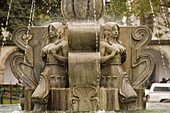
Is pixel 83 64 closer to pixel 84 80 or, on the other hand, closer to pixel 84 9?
pixel 84 80

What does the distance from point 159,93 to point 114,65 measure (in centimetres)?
1028

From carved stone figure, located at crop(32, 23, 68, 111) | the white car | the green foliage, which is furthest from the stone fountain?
the green foliage

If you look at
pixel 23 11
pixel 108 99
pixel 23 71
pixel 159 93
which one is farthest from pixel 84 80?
pixel 23 11

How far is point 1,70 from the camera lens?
33.5m

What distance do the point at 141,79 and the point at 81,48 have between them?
153 cm

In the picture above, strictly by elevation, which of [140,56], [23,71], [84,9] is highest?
[84,9]

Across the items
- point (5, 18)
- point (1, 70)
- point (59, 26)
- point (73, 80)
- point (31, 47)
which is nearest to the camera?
point (73, 80)

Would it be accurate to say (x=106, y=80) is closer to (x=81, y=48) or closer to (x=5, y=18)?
(x=81, y=48)

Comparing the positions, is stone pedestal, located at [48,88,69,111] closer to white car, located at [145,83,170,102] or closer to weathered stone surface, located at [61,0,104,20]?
weathered stone surface, located at [61,0,104,20]

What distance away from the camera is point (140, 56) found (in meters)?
8.69

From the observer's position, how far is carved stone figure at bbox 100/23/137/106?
7.83m

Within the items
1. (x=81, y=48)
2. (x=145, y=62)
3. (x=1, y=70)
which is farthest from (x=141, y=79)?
(x=1, y=70)

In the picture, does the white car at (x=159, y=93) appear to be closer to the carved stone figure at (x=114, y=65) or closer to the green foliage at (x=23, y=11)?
the green foliage at (x=23, y=11)

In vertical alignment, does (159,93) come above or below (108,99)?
below
